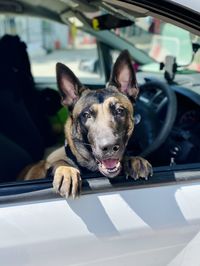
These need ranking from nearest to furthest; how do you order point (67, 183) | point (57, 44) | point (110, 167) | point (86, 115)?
point (67, 183), point (110, 167), point (86, 115), point (57, 44)

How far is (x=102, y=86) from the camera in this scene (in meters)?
3.34

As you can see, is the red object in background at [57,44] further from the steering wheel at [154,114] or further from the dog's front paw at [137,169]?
the dog's front paw at [137,169]

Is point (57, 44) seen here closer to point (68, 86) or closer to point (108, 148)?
point (68, 86)

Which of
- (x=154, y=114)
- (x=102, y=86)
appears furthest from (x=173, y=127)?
(x=102, y=86)

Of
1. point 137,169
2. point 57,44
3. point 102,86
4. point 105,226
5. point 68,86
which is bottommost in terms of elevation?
point 57,44

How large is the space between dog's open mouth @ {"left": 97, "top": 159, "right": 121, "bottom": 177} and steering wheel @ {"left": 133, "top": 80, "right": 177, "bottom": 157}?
25.4 inches

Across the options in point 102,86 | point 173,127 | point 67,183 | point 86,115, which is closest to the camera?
point 67,183

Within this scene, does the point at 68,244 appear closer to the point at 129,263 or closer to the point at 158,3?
the point at 129,263

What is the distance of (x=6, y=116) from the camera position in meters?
2.96

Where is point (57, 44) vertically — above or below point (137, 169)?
below

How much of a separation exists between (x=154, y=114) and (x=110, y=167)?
3.83 feet

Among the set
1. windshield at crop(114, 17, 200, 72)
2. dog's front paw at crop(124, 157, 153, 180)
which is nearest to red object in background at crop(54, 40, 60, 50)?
windshield at crop(114, 17, 200, 72)

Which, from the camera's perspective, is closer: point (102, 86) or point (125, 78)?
point (125, 78)

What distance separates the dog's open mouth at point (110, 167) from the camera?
1.70 m
